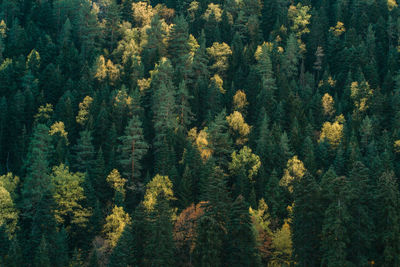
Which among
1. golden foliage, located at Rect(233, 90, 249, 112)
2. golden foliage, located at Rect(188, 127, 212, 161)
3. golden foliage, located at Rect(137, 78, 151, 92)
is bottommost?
golden foliage, located at Rect(188, 127, 212, 161)

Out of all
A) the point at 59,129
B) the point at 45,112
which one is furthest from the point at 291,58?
the point at 59,129

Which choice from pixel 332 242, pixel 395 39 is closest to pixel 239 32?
pixel 395 39

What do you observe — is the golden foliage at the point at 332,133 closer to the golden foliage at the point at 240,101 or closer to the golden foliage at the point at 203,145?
the golden foliage at the point at 240,101

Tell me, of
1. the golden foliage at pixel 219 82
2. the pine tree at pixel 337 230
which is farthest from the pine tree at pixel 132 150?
the pine tree at pixel 337 230

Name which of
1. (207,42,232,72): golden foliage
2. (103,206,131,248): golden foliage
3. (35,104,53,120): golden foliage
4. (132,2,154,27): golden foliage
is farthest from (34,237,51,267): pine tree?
(132,2,154,27): golden foliage

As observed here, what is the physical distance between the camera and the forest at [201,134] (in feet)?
218

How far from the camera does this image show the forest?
66375 mm

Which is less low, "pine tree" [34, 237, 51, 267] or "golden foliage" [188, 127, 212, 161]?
"golden foliage" [188, 127, 212, 161]

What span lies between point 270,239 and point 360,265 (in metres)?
13.2

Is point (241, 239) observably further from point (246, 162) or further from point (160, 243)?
point (246, 162)

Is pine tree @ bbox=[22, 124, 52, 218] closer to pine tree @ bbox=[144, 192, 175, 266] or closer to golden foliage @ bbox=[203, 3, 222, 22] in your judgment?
pine tree @ bbox=[144, 192, 175, 266]

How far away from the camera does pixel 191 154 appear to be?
287 feet

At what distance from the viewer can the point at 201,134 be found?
93.8m

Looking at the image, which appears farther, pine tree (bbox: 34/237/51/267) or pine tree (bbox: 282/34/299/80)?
pine tree (bbox: 282/34/299/80)
